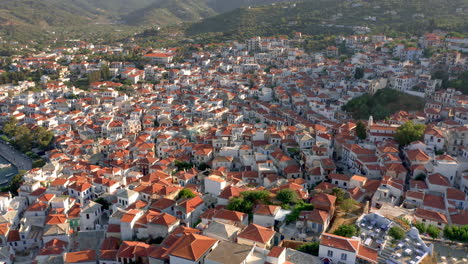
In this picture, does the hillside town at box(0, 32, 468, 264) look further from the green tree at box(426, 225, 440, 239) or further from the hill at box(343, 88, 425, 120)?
the hill at box(343, 88, 425, 120)

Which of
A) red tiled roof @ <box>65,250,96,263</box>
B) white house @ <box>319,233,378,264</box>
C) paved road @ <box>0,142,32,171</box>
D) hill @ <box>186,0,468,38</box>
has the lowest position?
paved road @ <box>0,142,32,171</box>

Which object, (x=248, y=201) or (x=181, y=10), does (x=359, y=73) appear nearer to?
(x=248, y=201)

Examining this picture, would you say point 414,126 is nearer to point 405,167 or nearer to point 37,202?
point 405,167

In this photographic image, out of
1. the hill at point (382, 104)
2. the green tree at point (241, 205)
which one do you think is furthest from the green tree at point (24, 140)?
the hill at point (382, 104)

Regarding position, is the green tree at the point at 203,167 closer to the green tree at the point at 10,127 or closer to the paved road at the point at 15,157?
the paved road at the point at 15,157

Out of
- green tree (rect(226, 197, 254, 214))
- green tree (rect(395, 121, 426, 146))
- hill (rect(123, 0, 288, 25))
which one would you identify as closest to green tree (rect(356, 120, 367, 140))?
green tree (rect(395, 121, 426, 146))

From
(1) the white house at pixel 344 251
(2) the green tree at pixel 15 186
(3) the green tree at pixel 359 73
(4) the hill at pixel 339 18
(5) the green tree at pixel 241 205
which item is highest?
(4) the hill at pixel 339 18
